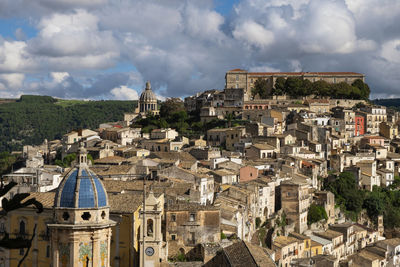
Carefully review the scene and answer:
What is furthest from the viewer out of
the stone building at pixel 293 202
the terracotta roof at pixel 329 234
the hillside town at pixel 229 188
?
the terracotta roof at pixel 329 234

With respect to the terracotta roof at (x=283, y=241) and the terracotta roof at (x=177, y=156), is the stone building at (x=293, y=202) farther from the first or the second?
the terracotta roof at (x=177, y=156)

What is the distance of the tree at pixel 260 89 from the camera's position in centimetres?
9812

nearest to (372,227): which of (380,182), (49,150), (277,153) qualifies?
(380,182)

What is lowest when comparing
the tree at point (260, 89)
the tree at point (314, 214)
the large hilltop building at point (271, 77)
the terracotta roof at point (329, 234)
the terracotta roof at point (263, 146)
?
the terracotta roof at point (329, 234)

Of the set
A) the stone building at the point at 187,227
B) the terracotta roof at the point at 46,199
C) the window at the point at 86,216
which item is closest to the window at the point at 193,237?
the stone building at the point at 187,227

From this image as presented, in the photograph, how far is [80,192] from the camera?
17.7m

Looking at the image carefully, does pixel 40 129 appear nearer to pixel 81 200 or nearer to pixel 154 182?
pixel 154 182

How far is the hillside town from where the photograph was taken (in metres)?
27.1

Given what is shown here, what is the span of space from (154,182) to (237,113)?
4535cm

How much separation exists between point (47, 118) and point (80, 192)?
15362 centimetres

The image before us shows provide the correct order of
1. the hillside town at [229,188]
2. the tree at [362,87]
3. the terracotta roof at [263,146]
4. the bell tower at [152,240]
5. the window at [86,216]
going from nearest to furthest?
the window at [86,216] < the hillside town at [229,188] < the bell tower at [152,240] < the terracotta roof at [263,146] < the tree at [362,87]

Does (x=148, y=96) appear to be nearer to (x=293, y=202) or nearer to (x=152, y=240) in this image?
(x=293, y=202)

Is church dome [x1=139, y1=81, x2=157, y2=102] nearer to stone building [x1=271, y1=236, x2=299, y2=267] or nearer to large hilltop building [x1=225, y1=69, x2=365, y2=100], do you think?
large hilltop building [x1=225, y1=69, x2=365, y2=100]

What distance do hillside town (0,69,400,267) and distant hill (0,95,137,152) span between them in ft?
171
